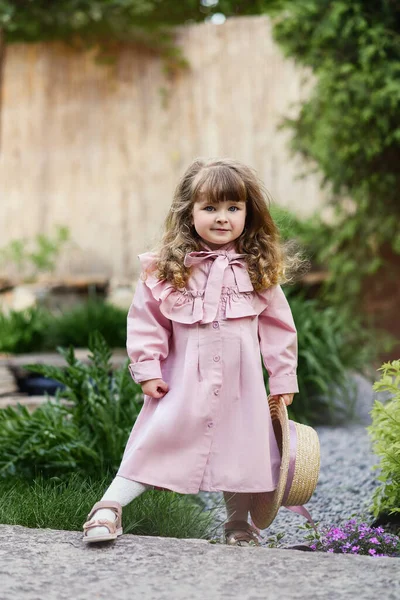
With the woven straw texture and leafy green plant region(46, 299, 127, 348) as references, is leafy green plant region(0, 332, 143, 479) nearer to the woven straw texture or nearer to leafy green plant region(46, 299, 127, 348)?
the woven straw texture

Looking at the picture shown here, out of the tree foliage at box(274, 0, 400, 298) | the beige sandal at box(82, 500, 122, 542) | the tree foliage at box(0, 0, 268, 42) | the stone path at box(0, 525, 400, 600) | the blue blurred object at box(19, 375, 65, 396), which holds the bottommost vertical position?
the stone path at box(0, 525, 400, 600)

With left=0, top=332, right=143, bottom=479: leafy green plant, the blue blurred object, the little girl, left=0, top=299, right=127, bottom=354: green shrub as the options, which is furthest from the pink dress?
left=0, top=299, right=127, bottom=354: green shrub

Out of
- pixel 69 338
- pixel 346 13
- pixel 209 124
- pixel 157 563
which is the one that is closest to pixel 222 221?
pixel 157 563

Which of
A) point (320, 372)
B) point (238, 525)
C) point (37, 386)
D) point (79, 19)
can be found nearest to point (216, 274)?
point (238, 525)

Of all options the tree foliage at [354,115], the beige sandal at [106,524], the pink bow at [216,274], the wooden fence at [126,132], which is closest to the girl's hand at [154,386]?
the pink bow at [216,274]

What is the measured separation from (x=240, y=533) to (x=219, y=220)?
102 cm

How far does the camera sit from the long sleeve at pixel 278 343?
272cm

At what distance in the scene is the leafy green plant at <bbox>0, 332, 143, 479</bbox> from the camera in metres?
3.21

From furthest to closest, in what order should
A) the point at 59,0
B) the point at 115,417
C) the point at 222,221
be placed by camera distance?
the point at 59,0 → the point at 115,417 → the point at 222,221

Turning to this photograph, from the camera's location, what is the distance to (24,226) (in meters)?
7.90

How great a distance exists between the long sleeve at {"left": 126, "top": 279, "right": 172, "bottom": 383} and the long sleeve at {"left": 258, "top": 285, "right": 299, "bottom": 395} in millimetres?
327

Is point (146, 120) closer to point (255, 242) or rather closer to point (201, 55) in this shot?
point (201, 55)

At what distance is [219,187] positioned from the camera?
2.64 metres

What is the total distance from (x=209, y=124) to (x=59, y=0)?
1713 millimetres
